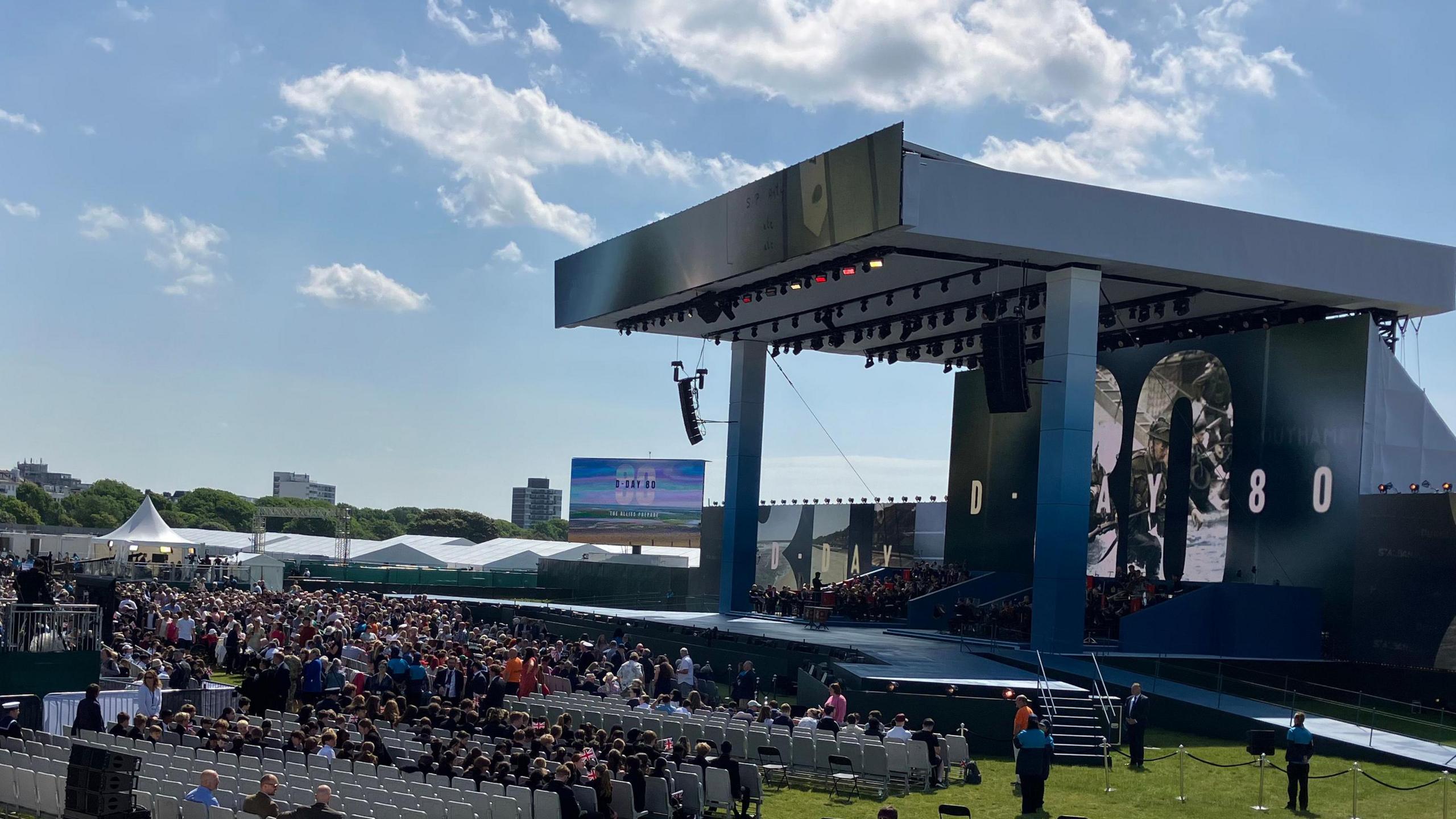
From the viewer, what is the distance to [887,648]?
1088 inches

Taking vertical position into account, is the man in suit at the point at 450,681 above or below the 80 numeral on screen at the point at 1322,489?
below

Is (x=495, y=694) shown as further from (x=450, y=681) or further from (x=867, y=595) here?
(x=867, y=595)

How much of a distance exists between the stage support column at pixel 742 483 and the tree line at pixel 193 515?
87.6 m

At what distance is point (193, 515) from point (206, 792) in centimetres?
13615

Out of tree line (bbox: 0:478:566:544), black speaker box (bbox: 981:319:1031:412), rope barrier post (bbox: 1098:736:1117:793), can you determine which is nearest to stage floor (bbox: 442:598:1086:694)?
rope barrier post (bbox: 1098:736:1117:793)

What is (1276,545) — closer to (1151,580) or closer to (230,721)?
(1151,580)

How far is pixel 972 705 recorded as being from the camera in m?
19.6

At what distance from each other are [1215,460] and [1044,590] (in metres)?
7.06

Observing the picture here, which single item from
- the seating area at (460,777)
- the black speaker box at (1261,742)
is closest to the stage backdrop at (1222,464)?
the black speaker box at (1261,742)

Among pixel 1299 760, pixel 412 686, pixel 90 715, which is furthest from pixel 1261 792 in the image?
pixel 90 715

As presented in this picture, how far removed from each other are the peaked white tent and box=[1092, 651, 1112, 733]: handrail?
32.3 m

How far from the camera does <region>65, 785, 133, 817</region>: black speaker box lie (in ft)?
36.9

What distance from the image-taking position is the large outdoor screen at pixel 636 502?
209 ft

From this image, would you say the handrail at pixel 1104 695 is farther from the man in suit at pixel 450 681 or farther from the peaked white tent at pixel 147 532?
the peaked white tent at pixel 147 532
